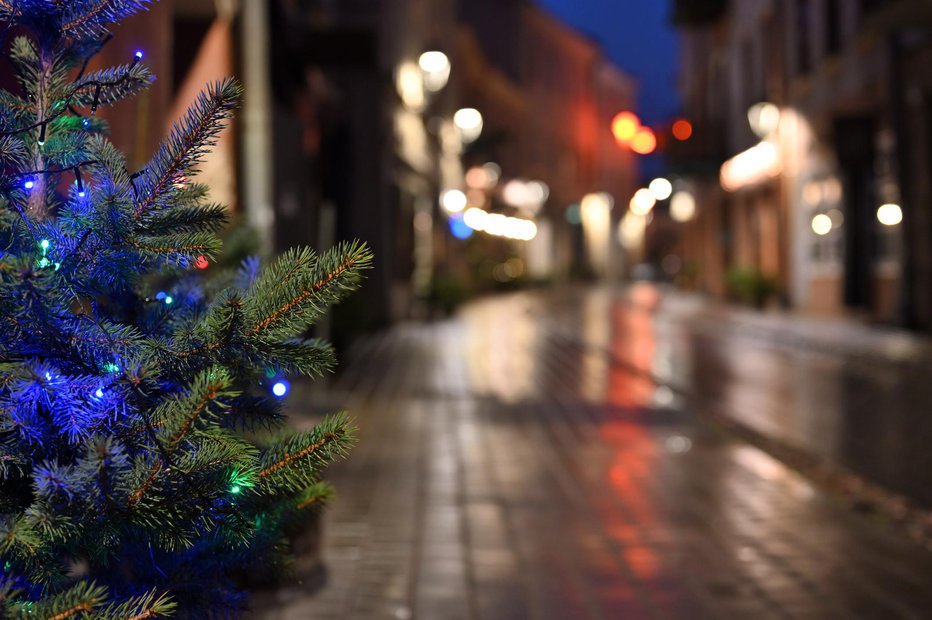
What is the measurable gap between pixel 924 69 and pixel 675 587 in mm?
18648

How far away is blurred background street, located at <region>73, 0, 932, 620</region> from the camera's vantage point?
247 inches

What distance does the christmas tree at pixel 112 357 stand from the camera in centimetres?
232

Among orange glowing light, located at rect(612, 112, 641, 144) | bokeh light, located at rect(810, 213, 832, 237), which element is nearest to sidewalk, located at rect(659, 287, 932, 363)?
bokeh light, located at rect(810, 213, 832, 237)

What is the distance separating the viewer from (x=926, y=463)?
948 cm

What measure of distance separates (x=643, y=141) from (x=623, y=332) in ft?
27.2

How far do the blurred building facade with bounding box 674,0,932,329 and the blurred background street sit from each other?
99mm

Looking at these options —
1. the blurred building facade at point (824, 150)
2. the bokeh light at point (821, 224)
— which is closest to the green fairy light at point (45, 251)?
the blurred building facade at point (824, 150)

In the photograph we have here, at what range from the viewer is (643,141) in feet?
111

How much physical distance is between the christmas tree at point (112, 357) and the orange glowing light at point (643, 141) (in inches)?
1230

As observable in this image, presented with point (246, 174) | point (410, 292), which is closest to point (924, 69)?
point (246, 174)

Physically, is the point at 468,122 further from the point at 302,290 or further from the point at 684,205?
the point at 302,290

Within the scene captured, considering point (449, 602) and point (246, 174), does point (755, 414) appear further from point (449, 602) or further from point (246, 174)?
point (449, 602)

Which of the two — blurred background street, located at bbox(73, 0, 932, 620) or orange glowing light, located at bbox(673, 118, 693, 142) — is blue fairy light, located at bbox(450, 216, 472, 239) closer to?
blurred background street, located at bbox(73, 0, 932, 620)

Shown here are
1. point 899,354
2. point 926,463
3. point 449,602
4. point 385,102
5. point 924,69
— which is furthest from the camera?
point 385,102
